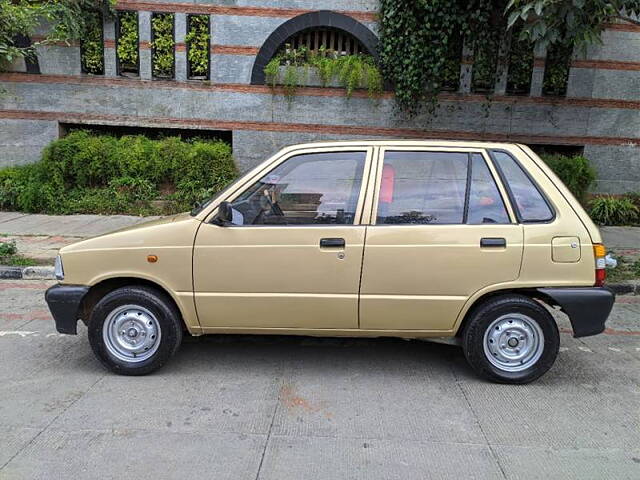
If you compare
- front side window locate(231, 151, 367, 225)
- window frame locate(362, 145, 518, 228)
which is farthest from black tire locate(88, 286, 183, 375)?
window frame locate(362, 145, 518, 228)

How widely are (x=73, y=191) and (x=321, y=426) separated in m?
10.2

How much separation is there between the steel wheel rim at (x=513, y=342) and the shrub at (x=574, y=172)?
835 cm

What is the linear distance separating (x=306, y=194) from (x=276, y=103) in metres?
8.54

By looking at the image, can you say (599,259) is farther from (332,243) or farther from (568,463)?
(332,243)

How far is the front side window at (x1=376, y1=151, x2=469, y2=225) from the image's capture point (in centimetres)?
415

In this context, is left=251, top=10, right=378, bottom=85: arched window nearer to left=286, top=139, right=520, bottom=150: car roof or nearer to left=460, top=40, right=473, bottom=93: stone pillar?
left=460, top=40, right=473, bottom=93: stone pillar

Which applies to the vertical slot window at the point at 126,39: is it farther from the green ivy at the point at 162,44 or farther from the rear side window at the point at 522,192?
the rear side window at the point at 522,192

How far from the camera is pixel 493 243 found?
13.2 ft

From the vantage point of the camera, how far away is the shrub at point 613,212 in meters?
11.6

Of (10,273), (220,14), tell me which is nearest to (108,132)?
(220,14)

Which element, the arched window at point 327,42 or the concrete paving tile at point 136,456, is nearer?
the concrete paving tile at point 136,456

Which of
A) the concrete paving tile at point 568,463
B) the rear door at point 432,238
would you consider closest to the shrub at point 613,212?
the rear door at point 432,238

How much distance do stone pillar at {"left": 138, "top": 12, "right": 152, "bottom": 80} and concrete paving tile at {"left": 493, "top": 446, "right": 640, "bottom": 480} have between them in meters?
11.6

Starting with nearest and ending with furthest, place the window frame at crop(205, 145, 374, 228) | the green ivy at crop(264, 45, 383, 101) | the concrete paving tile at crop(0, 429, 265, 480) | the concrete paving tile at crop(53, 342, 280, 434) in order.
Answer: the concrete paving tile at crop(0, 429, 265, 480), the concrete paving tile at crop(53, 342, 280, 434), the window frame at crop(205, 145, 374, 228), the green ivy at crop(264, 45, 383, 101)
